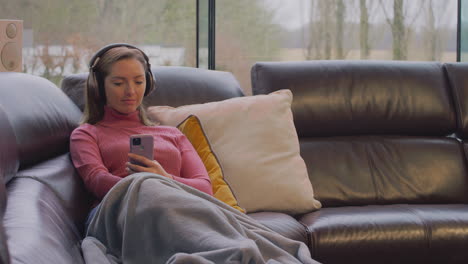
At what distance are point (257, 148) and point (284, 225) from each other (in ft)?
1.19

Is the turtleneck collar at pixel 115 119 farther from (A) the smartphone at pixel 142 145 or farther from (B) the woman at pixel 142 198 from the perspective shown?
(A) the smartphone at pixel 142 145

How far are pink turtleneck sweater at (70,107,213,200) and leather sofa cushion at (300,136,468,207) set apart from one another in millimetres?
677

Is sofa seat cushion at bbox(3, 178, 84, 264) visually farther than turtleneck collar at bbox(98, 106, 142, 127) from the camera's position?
No

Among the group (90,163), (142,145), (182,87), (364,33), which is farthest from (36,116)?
(364,33)

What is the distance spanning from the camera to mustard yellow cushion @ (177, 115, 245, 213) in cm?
221

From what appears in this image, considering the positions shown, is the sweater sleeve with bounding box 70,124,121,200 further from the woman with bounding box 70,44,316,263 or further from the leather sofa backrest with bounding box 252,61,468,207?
the leather sofa backrest with bounding box 252,61,468,207

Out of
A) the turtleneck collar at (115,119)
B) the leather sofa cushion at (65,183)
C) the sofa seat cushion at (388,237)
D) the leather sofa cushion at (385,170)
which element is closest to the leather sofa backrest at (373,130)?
the leather sofa cushion at (385,170)

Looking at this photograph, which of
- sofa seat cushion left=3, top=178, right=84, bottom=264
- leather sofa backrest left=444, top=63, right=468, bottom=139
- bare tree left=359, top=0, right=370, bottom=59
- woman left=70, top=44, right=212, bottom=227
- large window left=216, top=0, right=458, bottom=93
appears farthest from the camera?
bare tree left=359, top=0, right=370, bottom=59

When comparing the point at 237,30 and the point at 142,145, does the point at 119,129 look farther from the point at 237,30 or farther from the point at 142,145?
the point at 237,30

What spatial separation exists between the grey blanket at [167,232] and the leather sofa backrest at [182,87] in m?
0.92

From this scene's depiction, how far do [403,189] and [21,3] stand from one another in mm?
2411

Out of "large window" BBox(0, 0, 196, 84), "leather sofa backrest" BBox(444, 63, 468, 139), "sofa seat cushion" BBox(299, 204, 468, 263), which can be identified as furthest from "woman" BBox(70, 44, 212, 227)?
"large window" BBox(0, 0, 196, 84)

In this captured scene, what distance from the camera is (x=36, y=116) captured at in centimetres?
195

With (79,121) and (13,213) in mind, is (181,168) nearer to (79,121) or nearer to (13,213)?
(79,121)
